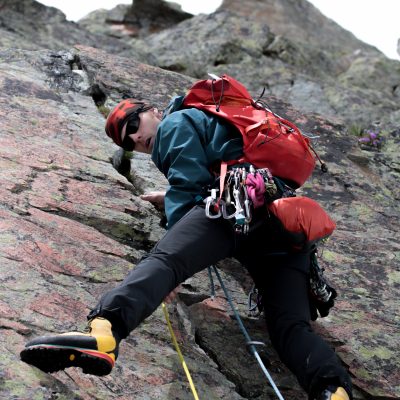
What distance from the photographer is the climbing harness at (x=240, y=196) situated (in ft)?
19.2

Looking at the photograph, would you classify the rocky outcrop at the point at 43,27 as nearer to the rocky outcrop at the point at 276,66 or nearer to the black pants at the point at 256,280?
the rocky outcrop at the point at 276,66

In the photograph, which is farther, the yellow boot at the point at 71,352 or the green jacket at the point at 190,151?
the green jacket at the point at 190,151

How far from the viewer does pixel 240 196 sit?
5906mm

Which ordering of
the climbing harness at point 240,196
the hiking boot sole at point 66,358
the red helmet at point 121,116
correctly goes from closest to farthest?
1. the hiking boot sole at point 66,358
2. the climbing harness at point 240,196
3. the red helmet at point 121,116

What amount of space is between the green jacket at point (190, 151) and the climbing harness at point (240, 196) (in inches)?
7.6

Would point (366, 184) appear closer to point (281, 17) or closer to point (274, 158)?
point (274, 158)

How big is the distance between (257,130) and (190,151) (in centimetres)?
68

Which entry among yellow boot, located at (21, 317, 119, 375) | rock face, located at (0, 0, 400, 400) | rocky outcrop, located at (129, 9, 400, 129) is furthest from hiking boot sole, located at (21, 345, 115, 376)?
rocky outcrop, located at (129, 9, 400, 129)

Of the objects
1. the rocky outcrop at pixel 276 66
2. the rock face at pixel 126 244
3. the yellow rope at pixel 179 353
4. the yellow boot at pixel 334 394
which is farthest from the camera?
the rocky outcrop at pixel 276 66

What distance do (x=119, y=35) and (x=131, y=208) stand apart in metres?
22.4

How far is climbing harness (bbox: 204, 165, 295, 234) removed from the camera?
5.86 meters

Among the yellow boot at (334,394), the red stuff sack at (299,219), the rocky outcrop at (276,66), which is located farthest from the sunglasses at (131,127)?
the rocky outcrop at (276,66)

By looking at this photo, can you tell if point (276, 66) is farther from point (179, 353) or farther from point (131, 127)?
point (179, 353)

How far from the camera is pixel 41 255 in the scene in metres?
6.55
